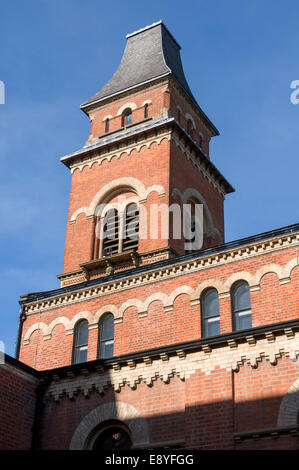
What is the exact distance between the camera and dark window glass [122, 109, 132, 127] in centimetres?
3800

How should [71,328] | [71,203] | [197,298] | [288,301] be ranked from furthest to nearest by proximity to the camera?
[71,203] → [71,328] → [197,298] → [288,301]

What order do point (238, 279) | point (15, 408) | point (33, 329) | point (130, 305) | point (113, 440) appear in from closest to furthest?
point (113, 440) < point (15, 408) < point (238, 279) < point (130, 305) < point (33, 329)

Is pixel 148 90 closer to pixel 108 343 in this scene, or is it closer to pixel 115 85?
pixel 115 85

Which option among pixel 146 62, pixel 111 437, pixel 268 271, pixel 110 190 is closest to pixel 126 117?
pixel 146 62

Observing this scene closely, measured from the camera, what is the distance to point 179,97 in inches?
1513

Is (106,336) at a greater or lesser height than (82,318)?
lesser

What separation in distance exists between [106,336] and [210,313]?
4363mm

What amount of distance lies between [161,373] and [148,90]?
19.1 metres

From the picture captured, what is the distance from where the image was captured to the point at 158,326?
25484mm

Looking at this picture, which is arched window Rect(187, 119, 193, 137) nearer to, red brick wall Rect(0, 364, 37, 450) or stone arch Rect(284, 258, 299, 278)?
stone arch Rect(284, 258, 299, 278)

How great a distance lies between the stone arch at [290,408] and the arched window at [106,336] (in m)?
7.69

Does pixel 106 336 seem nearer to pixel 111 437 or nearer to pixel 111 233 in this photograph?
pixel 111 437

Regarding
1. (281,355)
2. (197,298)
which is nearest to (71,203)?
(197,298)

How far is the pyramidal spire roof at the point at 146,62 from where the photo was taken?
3897 centimetres
